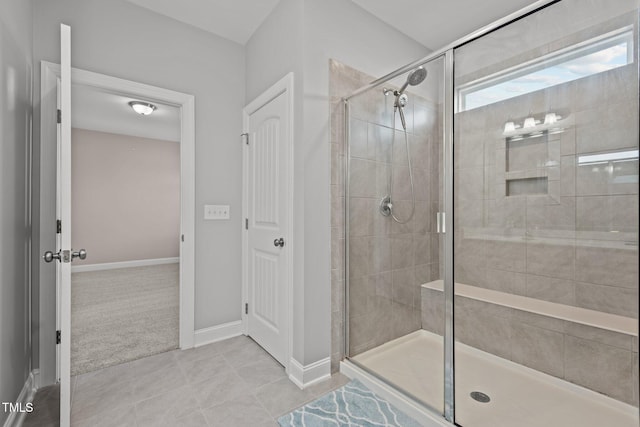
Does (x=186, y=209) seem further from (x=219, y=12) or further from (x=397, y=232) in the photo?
(x=397, y=232)

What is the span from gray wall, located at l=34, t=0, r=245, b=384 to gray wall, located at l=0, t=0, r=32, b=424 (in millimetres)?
122

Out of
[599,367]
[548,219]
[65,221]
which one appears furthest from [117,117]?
[599,367]

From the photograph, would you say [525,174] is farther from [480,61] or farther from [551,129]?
[480,61]

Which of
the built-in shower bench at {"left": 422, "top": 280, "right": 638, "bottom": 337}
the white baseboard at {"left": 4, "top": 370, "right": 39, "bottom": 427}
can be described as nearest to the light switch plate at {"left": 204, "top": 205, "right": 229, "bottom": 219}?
the white baseboard at {"left": 4, "top": 370, "right": 39, "bottom": 427}

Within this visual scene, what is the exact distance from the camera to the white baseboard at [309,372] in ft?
6.40

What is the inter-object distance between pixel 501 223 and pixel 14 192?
2.82 m

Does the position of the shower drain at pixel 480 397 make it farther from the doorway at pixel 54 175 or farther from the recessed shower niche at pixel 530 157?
the doorway at pixel 54 175

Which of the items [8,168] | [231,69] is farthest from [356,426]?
[231,69]

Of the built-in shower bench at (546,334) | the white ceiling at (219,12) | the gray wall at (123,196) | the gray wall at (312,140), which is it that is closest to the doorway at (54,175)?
the white ceiling at (219,12)

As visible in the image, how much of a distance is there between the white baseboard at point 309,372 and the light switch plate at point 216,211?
135 centimetres

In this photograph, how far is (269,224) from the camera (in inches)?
95.1

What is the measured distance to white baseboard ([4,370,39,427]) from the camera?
148 cm

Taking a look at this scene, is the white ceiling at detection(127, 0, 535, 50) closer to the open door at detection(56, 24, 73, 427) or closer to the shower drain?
the open door at detection(56, 24, 73, 427)

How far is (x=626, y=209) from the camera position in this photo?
132 cm
